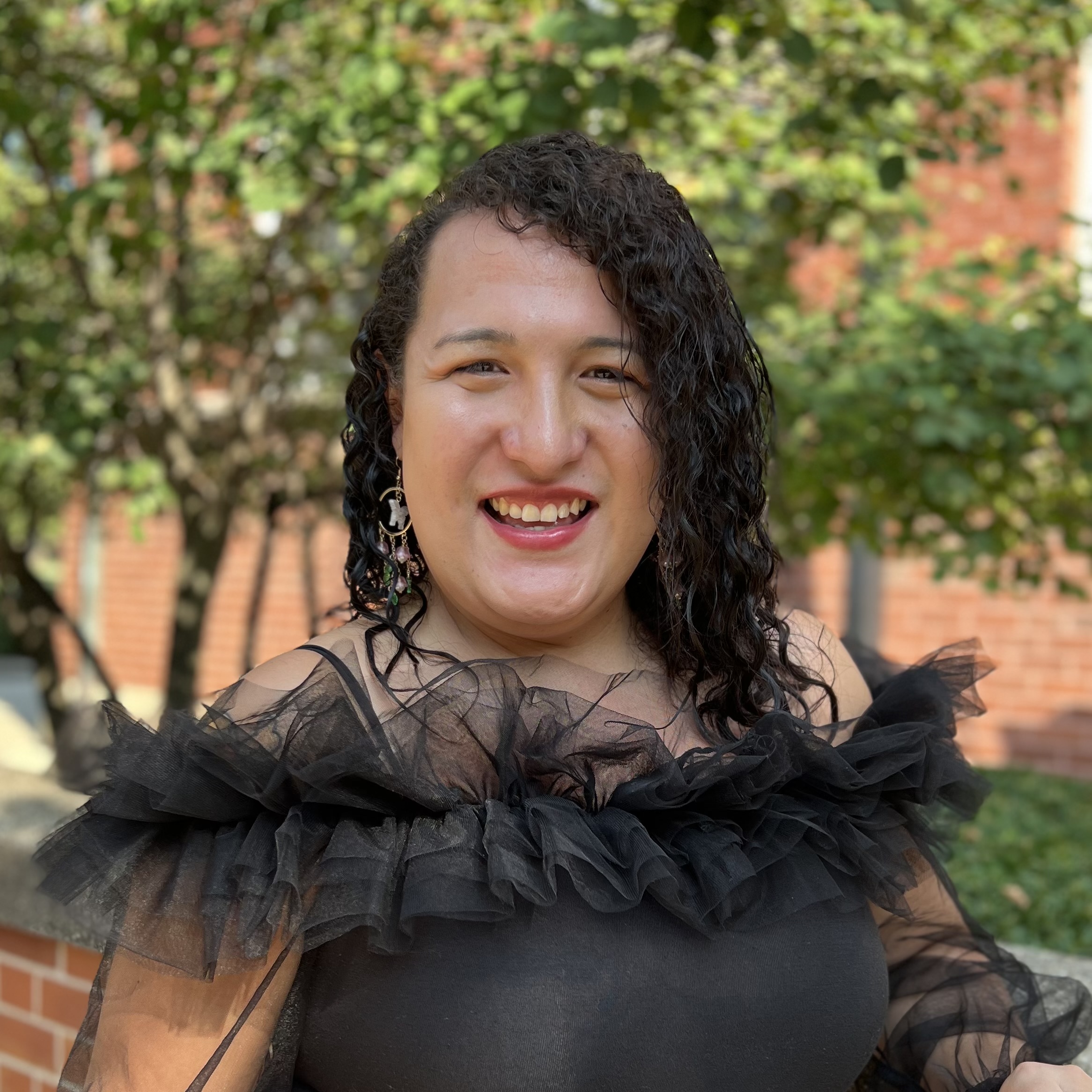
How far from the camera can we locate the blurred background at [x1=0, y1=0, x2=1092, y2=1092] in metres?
3.61

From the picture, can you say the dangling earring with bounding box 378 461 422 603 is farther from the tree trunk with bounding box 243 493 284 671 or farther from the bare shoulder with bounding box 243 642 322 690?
the tree trunk with bounding box 243 493 284 671

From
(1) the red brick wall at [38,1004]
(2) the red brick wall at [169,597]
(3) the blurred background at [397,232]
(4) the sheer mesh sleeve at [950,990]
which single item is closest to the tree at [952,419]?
(3) the blurred background at [397,232]

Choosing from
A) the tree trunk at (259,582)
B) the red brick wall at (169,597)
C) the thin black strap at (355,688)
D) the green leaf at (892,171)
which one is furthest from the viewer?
the red brick wall at (169,597)

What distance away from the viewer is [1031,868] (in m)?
4.31

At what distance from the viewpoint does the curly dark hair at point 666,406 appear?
1.64 metres

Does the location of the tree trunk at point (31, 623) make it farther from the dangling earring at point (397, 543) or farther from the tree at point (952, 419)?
the dangling earring at point (397, 543)

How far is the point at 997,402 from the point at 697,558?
7.63 feet

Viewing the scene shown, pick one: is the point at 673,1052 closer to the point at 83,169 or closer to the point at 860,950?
the point at 860,950

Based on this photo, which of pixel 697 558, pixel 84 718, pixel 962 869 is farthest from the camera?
pixel 962 869

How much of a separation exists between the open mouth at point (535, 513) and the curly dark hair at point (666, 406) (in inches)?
4.8

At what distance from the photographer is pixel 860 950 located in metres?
1.63

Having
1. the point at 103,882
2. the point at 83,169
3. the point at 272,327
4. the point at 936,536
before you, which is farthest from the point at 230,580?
the point at 103,882

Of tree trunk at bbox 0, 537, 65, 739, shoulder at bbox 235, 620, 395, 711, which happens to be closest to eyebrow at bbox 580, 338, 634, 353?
shoulder at bbox 235, 620, 395, 711

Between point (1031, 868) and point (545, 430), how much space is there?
3.38 meters
